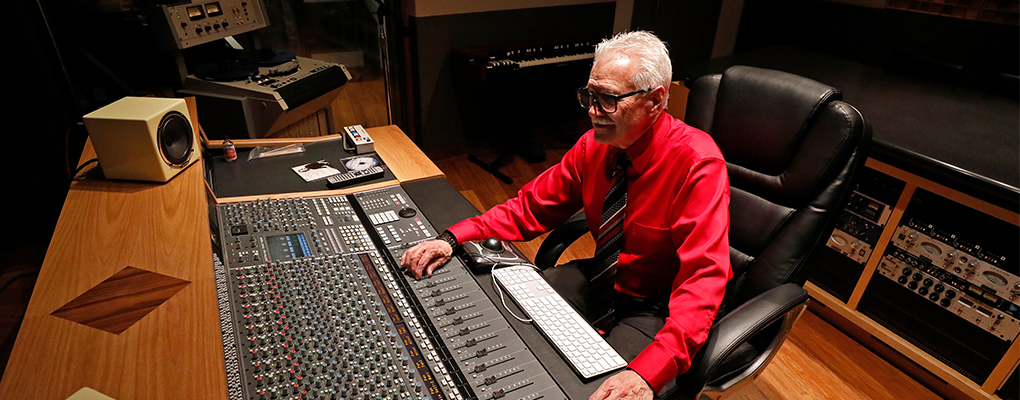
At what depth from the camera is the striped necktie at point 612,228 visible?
1.53 meters

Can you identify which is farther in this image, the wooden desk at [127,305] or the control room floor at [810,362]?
the control room floor at [810,362]

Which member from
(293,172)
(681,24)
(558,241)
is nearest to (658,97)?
(558,241)

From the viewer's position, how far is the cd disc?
191 centimetres

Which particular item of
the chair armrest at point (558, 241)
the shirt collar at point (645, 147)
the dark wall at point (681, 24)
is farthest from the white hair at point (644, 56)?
the dark wall at point (681, 24)

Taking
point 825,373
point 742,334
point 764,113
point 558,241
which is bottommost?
point 825,373

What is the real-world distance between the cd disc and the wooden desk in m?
0.53

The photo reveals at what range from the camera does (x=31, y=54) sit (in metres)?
2.43

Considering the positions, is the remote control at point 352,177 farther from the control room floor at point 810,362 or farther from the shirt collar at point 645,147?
the control room floor at point 810,362

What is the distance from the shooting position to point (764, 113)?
1.40 m

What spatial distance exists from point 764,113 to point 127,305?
60.1 inches

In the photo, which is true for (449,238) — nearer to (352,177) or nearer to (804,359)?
(352,177)

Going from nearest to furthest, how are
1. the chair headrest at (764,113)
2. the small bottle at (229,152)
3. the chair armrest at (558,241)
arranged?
the chair headrest at (764,113), the chair armrest at (558,241), the small bottle at (229,152)

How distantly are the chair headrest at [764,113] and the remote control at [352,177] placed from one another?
1.11 m

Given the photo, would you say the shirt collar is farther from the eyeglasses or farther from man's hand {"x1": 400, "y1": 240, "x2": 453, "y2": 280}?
man's hand {"x1": 400, "y1": 240, "x2": 453, "y2": 280}
